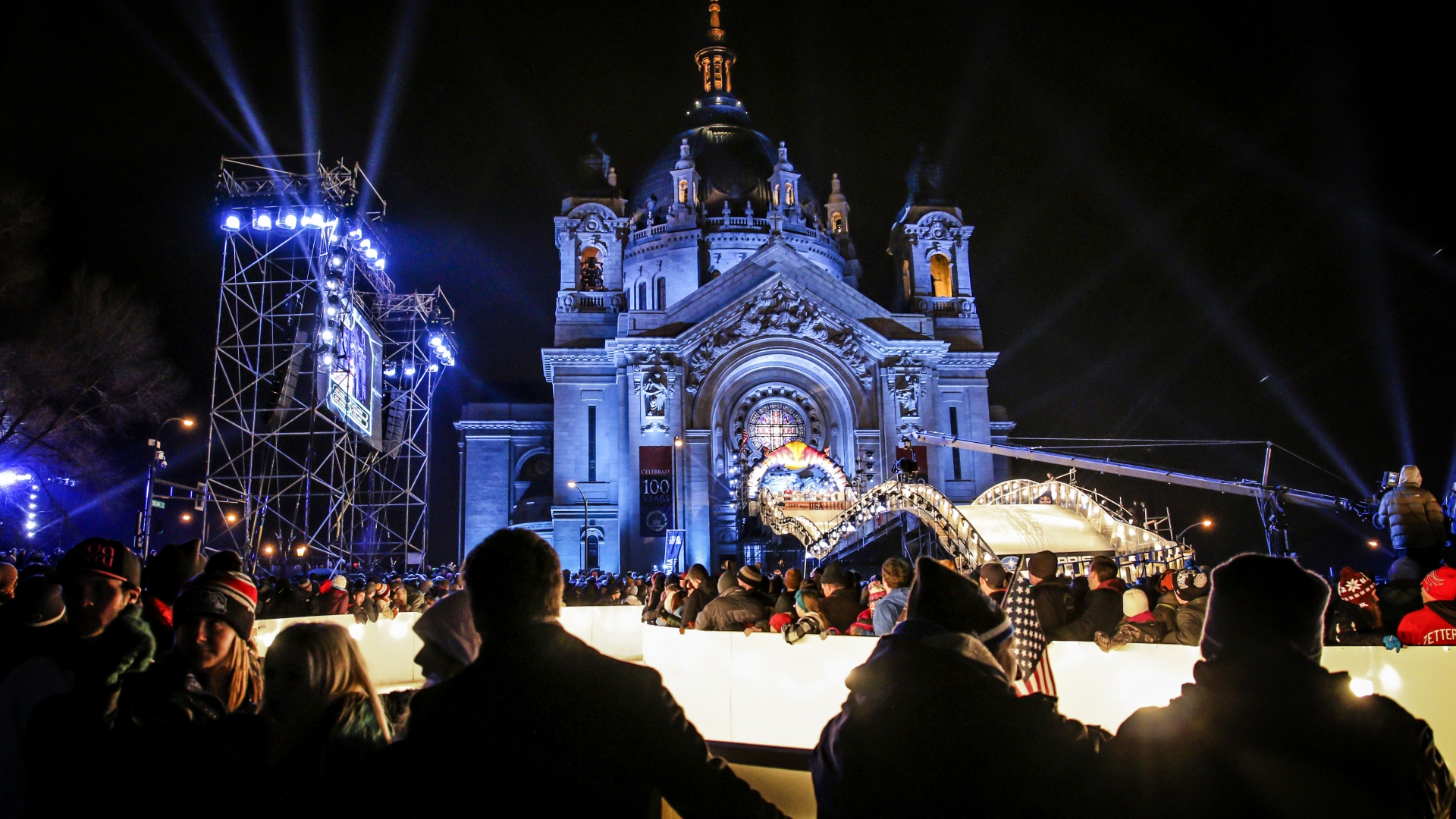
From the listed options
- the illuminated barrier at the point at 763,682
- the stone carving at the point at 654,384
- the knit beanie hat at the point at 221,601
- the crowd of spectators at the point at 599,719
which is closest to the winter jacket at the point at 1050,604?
the illuminated barrier at the point at 763,682

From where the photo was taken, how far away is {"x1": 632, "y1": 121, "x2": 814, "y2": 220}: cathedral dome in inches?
2032

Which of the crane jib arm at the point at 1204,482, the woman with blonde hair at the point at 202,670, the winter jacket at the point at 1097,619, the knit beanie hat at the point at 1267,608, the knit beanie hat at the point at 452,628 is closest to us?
the knit beanie hat at the point at 1267,608

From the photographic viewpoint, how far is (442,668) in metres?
3.69

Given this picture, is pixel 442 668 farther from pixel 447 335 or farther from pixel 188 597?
pixel 447 335

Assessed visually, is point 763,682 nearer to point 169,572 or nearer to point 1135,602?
point 1135,602

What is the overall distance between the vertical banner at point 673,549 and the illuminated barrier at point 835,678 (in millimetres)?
22774

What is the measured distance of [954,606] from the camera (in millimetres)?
3258

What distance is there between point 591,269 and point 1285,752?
43993 millimetres

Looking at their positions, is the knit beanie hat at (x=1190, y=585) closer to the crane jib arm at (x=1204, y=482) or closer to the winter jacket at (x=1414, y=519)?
the winter jacket at (x=1414, y=519)

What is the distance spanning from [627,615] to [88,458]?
25051mm

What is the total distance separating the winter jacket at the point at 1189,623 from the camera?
7363 millimetres

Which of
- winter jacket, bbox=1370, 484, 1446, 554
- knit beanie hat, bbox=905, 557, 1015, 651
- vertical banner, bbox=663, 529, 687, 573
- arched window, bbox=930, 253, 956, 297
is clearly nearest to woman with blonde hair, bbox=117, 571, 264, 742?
knit beanie hat, bbox=905, 557, 1015, 651


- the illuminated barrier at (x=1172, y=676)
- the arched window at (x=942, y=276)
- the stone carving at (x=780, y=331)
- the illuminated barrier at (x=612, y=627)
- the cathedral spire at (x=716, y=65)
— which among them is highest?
the cathedral spire at (x=716, y=65)

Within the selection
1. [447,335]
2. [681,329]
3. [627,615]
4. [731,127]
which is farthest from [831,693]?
[731,127]
